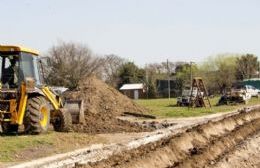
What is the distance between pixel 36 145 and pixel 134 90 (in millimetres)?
82891

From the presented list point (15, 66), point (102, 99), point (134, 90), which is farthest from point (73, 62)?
point (15, 66)

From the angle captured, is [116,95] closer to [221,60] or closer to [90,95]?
[90,95]

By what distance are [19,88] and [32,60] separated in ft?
4.35

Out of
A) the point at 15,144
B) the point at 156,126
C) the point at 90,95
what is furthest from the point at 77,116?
the point at 90,95

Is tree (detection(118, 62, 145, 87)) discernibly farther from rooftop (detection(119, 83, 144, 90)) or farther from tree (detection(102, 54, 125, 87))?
rooftop (detection(119, 83, 144, 90))

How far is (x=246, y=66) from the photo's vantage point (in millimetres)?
Result: 115250

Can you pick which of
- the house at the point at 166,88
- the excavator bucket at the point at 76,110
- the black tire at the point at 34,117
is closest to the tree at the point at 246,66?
the house at the point at 166,88

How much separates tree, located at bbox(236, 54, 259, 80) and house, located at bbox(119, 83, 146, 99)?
2004 cm

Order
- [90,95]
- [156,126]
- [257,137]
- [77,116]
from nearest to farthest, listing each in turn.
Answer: [257,137], [77,116], [156,126], [90,95]

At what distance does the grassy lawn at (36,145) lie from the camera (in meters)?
15.3

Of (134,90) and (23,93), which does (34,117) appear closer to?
(23,93)

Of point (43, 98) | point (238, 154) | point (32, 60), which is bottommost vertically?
point (238, 154)

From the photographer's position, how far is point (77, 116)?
24.3m

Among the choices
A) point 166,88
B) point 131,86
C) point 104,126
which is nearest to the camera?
point 104,126
